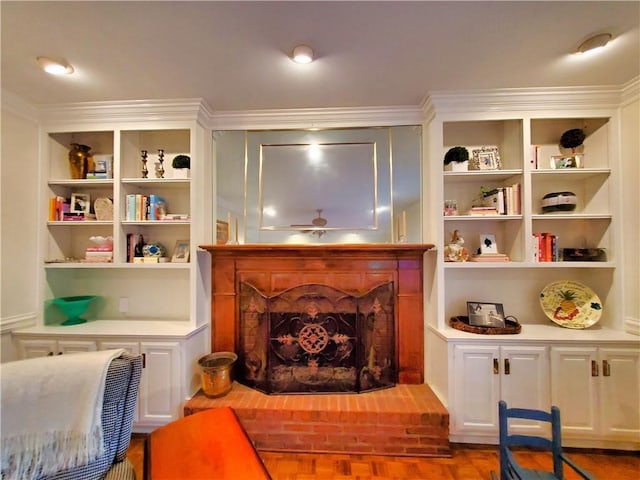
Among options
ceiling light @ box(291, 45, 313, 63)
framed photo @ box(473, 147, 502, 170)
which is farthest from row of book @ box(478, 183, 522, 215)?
ceiling light @ box(291, 45, 313, 63)

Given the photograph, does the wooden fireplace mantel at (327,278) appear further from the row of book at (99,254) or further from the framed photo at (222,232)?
the row of book at (99,254)

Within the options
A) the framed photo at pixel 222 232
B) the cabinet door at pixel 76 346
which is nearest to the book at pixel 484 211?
the framed photo at pixel 222 232

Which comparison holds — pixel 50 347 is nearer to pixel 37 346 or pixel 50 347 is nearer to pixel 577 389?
pixel 37 346

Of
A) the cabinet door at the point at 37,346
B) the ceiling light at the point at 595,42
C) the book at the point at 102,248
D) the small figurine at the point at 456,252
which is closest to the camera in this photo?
the ceiling light at the point at 595,42

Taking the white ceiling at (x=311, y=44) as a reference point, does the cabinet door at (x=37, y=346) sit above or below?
below

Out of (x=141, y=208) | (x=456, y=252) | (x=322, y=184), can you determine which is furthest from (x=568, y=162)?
(x=141, y=208)

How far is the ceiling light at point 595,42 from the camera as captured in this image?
57.3 inches

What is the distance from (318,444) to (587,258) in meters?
2.53

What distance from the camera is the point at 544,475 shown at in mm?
1390

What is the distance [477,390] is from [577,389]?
69 cm

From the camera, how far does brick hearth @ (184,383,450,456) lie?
1841 millimetres

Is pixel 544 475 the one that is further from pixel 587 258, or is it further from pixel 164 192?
pixel 164 192

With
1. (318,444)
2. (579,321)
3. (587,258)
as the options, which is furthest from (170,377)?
(587,258)

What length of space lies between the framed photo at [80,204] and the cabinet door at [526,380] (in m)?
3.58
